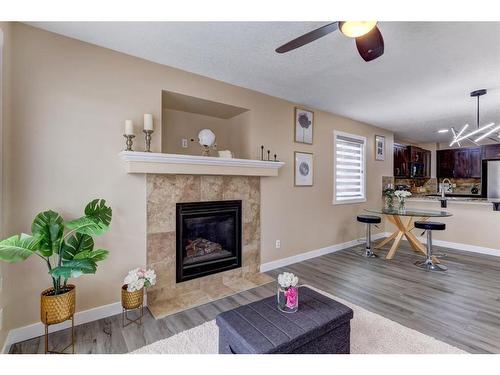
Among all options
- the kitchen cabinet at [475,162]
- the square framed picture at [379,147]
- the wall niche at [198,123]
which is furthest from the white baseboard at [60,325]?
the kitchen cabinet at [475,162]

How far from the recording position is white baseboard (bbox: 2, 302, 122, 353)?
1974mm

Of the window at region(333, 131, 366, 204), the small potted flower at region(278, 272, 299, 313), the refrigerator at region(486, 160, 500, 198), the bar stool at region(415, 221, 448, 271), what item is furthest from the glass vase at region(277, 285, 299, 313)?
the refrigerator at region(486, 160, 500, 198)

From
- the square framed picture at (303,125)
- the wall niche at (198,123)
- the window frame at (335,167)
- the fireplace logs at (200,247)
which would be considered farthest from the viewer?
the window frame at (335,167)

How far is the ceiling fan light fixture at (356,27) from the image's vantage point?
1.46m

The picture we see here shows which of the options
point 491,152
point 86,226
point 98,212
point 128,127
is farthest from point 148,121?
point 491,152

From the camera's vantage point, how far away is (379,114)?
4.44m

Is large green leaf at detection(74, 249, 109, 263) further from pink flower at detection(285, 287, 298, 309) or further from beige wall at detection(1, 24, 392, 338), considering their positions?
pink flower at detection(285, 287, 298, 309)

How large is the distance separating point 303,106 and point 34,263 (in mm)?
3784

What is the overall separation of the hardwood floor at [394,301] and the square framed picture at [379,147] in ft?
→ 7.22

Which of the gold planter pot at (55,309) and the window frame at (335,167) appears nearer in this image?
the gold planter pot at (55,309)

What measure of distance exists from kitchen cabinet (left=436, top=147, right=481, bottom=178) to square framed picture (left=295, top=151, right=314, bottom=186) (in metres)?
5.48

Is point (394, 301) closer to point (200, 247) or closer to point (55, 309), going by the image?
point (200, 247)

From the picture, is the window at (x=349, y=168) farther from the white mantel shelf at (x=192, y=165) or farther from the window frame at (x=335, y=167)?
the white mantel shelf at (x=192, y=165)
